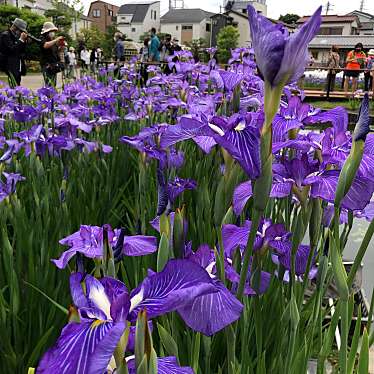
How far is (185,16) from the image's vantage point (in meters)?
68.8

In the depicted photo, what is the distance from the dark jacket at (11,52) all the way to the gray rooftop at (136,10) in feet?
217

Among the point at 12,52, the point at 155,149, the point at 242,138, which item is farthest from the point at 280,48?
the point at 12,52

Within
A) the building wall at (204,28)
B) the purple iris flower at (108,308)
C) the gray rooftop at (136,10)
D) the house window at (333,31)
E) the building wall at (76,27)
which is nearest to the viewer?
the purple iris flower at (108,308)

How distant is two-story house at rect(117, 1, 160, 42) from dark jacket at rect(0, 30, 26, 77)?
211 ft

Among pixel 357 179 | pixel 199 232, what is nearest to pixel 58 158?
pixel 199 232

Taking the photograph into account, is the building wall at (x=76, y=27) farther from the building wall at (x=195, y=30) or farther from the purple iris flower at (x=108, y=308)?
the purple iris flower at (x=108, y=308)

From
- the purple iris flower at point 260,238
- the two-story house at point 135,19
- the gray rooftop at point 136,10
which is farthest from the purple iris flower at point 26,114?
the gray rooftop at point 136,10

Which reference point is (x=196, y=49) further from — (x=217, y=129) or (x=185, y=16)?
(x=185, y=16)

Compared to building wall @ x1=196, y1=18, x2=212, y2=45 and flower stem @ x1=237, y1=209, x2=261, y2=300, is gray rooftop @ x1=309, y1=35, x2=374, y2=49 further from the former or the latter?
flower stem @ x1=237, y1=209, x2=261, y2=300

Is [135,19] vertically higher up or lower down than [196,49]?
higher up

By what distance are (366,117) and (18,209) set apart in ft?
4.43

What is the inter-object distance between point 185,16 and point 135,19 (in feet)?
23.0

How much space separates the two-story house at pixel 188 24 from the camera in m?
66.6

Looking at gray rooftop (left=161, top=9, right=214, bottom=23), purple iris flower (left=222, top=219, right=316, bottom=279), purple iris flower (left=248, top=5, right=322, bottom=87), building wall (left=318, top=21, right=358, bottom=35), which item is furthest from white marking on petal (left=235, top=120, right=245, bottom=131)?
gray rooftop (left=161, top=9, right=214, bottom=23)
